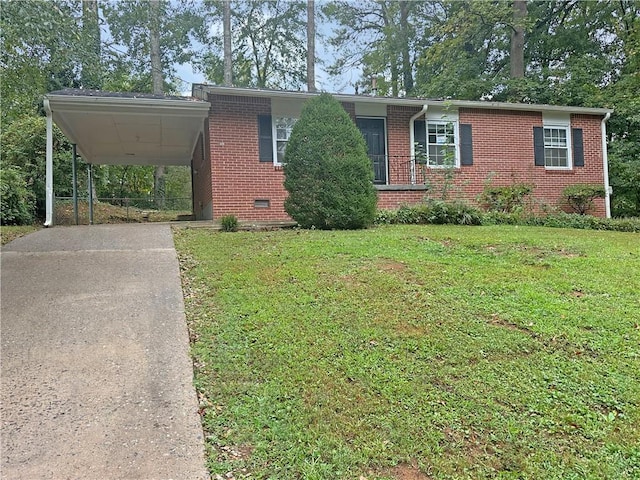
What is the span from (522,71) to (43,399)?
20.5 m

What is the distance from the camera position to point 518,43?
61.8 feet

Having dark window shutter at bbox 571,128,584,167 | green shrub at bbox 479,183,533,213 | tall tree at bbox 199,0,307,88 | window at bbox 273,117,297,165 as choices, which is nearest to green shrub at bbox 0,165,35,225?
window at bbox 273,117,297,165

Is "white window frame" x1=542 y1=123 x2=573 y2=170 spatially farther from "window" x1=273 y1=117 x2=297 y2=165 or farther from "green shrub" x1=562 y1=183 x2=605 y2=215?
"window" x1=273 y1=117 x2=297 y2=165

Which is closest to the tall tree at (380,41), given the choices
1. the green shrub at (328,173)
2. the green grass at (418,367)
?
the green shrub at (328,173)

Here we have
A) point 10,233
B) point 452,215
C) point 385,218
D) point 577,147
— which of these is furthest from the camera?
point 577,147

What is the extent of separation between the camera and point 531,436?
243 cm

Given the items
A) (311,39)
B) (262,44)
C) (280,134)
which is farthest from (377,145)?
(262,44)

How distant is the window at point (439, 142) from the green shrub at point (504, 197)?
1.19 meters

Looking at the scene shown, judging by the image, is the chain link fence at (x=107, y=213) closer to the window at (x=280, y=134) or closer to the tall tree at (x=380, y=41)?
the window at (x=280, y=134)

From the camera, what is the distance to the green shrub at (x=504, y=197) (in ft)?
39.3

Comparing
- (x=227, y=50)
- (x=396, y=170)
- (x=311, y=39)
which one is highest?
(x=311, y=39)

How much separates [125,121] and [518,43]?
1563 centimetres

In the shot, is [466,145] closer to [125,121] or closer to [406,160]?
[406,160]

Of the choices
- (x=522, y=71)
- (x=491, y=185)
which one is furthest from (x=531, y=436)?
(x=522, y=71)
